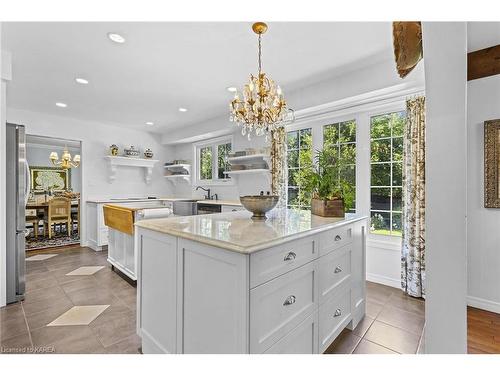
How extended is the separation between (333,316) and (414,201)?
5.69 feet

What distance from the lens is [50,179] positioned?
28.4 feet

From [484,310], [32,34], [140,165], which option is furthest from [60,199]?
[484,310]

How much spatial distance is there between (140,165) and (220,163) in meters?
1.94

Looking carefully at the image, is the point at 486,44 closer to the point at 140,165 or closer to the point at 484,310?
the point at 484,310

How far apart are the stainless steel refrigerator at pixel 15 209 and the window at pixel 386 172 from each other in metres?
4.00

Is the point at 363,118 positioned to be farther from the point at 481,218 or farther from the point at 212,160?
the point at 212,160

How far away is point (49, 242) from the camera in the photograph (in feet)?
17.3

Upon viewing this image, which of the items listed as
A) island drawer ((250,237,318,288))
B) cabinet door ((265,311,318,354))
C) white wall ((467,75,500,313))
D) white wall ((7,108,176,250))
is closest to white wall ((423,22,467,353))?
island drawer ((250,237,318,288))

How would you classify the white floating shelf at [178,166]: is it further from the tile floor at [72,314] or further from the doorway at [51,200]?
the tile floor at [72,314]

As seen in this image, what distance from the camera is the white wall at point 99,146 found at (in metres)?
4.65

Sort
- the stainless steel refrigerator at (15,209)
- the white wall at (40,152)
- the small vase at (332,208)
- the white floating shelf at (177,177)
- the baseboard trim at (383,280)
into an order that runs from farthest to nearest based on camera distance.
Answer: the white wall at (40,152), the white floating shelf at (177,177), the baseboard trim at (383,280), the stainless steel refrigerator at (15,209), the small vase at (332,208)

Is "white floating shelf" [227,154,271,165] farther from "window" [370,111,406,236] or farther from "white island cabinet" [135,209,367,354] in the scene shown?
"white island cabinet" [135,209,367,354]

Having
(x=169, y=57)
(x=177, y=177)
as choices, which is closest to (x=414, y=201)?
(x=169, y=57)

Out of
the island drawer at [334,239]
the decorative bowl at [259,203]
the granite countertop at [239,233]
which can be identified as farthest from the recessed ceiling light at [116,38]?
the island drawer at [334,239]
